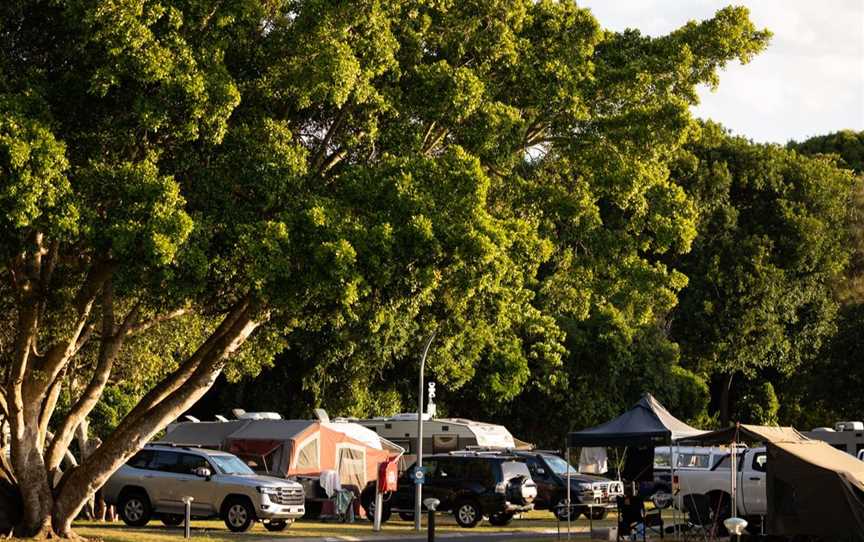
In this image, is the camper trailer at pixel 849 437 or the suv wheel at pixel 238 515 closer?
the suv wheel at pixel 238 515

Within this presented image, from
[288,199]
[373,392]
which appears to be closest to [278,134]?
[288,199]

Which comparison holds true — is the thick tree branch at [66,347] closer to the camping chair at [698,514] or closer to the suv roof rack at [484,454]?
the suv roof rack at [484,454]

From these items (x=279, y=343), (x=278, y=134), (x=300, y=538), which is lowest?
(x=300, y=538)

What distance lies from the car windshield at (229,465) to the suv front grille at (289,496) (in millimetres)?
1299

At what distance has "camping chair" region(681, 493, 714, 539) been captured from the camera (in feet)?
87.8

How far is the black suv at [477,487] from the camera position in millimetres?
32000

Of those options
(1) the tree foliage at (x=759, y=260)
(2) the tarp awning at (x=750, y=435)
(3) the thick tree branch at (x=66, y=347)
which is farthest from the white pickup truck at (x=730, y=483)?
(1) the tree foliage at (x=759, y=260)

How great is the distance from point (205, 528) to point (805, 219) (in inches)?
1312

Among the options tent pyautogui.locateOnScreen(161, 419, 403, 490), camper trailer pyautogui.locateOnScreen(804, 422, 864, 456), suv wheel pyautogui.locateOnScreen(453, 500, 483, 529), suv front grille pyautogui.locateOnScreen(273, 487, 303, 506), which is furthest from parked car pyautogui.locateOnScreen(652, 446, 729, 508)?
suv front grille pyautogui.locateOnScreen(273, 487, 303, 506)

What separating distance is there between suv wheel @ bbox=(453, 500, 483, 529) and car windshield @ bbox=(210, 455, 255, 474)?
5.49 meters

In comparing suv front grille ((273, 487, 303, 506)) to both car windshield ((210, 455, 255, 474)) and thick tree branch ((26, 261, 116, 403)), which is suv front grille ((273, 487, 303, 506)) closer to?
car windshield ((210, 455, 255, 474))

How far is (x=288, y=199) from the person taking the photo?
20625mm

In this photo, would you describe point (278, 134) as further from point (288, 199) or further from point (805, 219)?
point (805, 219)

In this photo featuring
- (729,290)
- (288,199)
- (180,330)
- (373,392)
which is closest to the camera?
(288,199)
